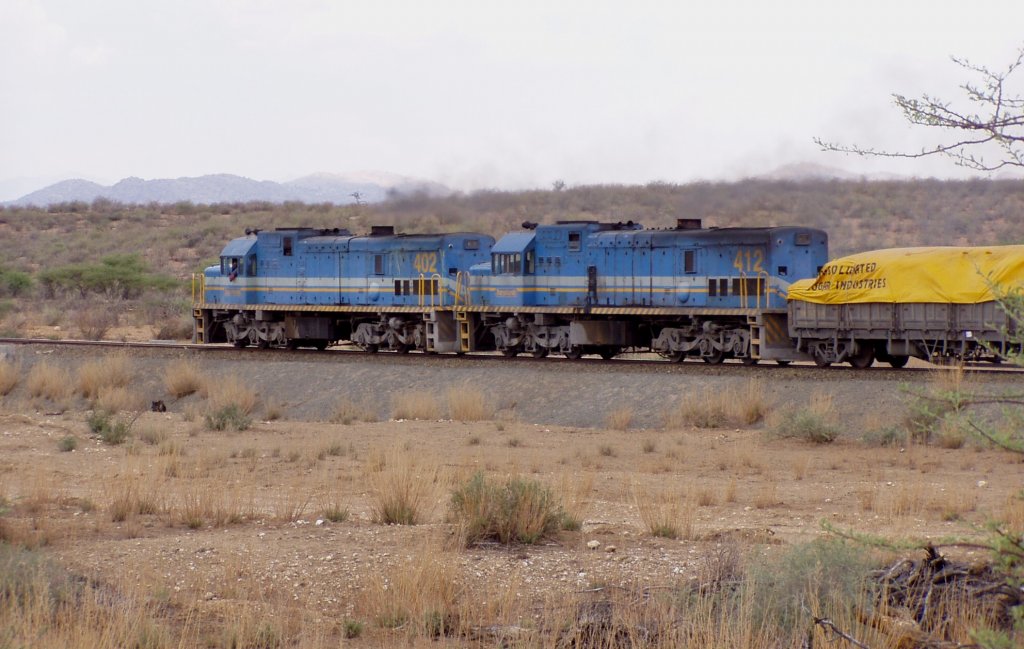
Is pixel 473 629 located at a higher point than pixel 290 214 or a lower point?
lower

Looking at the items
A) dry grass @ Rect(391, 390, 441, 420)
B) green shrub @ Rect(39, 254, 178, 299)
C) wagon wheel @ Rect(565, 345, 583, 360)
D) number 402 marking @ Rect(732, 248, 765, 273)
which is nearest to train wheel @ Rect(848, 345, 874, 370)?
number 402 marking @ Rect(732, 248, 765, 273)

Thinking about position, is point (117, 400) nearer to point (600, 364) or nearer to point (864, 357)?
point (600, 364)

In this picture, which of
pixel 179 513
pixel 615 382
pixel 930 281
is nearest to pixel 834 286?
pixel 930 281

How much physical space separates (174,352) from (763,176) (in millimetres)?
17894

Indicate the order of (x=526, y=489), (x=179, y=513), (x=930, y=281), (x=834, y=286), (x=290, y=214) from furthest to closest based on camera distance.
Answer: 1. (x=290, y=214)
2. (x=834, y=286)
3. (x=930, y=281)
4. (x=179, y=513)
5. (x=526, y=489)

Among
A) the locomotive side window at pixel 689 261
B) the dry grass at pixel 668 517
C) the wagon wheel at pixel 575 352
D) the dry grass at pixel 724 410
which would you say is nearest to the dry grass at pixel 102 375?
the wagon wheel at pixel 575 352

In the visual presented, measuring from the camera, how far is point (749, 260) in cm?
2750

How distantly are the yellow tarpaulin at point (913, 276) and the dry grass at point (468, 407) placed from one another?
7354 millimetres

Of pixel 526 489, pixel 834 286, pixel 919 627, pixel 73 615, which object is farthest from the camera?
pixel 834 286

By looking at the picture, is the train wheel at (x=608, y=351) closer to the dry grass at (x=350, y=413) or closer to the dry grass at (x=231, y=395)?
the dry grass at (x=350, y=413)

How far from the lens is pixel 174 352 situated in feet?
111

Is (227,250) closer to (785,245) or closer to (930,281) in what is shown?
(785,245)

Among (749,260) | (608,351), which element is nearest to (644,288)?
(608,351)

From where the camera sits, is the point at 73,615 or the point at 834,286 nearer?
the point at 73,615
